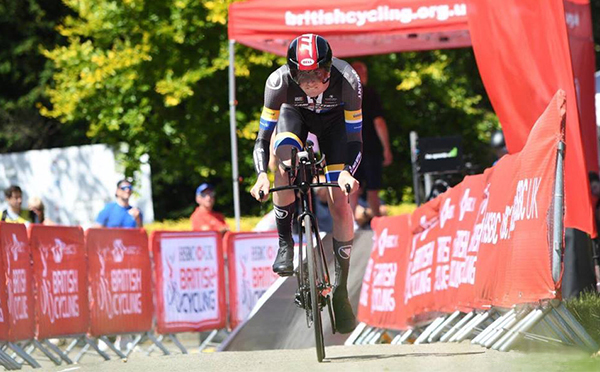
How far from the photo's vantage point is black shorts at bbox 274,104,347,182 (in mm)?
8273

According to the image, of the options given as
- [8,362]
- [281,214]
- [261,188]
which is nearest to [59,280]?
[8,362]

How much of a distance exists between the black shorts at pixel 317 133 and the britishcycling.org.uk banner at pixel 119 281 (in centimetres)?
464

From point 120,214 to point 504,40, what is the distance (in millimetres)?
5843

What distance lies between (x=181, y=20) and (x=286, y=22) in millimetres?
11893

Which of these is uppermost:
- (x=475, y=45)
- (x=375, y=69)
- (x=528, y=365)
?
(x=375, y=69)

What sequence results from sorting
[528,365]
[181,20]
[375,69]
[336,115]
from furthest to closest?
[375,69] → [181,20] → [336,115] → [528,365]

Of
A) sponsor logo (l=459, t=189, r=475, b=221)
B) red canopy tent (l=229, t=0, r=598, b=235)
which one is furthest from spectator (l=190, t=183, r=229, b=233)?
sponsor logo (l=459, t=189, r=475, b=221)

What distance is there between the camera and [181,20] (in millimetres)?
25562

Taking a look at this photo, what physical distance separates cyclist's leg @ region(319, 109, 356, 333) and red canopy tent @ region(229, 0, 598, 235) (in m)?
2.29

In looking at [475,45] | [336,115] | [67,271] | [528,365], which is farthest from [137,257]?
[528,365]

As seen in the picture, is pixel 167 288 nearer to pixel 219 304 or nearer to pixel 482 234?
pixel 219 304

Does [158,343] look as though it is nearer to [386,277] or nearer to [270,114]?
[386,277]

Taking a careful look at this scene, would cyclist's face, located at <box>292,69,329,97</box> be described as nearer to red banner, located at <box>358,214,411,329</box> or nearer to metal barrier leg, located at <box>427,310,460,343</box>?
metal barrier leg, located at <box>427,310,460,343</box>

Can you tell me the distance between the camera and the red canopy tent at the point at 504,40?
10328 mm
